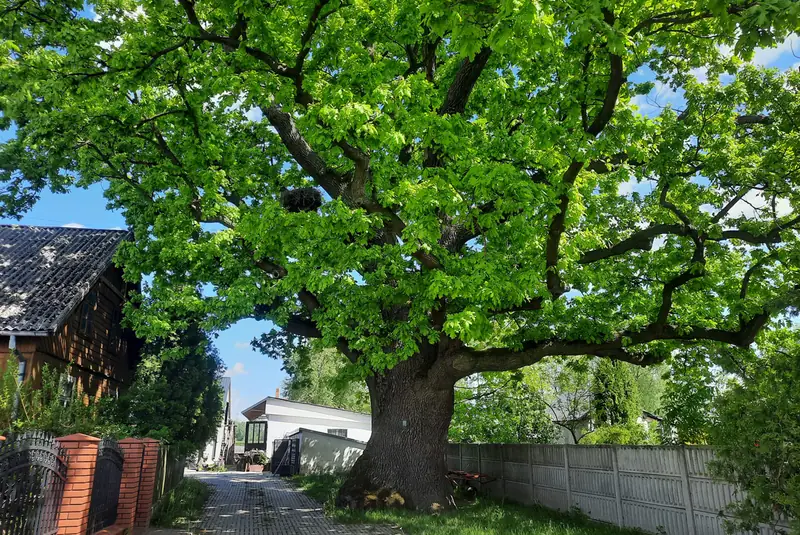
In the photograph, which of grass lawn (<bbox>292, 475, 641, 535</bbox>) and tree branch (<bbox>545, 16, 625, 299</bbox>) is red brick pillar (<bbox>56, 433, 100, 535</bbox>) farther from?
tree branch (<bbox>545, 16, 625, 299</bbox>)

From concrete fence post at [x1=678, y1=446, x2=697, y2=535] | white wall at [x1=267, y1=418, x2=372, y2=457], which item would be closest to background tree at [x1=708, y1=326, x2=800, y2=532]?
concrete fence post at [x1=678, y1=446, x2=697, y2=535]

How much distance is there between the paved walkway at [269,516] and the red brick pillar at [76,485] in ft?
14.0

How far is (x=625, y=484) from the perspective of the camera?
39.6 ft

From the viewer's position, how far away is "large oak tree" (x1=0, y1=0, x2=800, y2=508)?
997 centimetres

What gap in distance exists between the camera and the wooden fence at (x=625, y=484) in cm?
985

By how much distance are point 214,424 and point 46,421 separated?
1289 cm

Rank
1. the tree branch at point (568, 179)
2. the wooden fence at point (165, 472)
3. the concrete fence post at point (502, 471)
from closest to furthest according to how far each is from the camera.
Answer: the tree branch at point (568, 179), the wooden fence at point (165, 472), the concrete fence post at point (502, 471)

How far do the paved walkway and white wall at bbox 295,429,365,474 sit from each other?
307 inches

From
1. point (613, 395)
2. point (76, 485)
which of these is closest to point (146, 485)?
point (76, 485)

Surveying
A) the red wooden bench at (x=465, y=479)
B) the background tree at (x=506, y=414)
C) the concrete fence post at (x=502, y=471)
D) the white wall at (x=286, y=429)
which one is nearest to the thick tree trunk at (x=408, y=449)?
the red wooden bench at (x=465, y=479)

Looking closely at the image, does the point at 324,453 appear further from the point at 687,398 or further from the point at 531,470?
the point at 687,398

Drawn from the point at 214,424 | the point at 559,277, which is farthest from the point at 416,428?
the point at 214,424

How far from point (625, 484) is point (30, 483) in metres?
10.8

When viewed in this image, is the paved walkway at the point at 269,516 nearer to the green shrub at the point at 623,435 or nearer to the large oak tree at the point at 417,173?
the large oak tree at the point at 417,173
